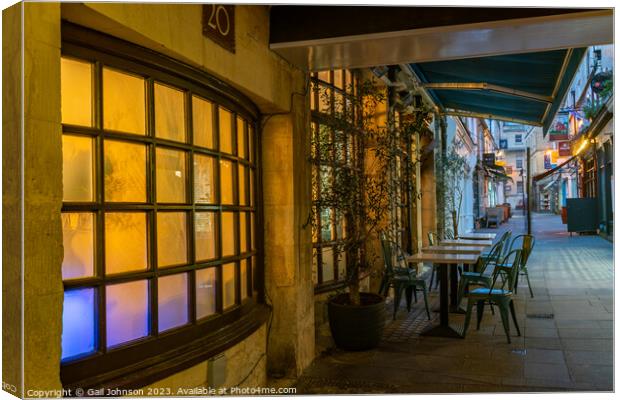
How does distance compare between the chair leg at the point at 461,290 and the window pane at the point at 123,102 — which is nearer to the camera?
the window pane at the point at 123,102

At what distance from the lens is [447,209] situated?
1392cm

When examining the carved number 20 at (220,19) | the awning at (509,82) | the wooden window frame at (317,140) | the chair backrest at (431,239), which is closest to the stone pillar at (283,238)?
the wooden window frame at (317,140)

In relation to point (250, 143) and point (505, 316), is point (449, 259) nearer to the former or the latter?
point (505, 316)

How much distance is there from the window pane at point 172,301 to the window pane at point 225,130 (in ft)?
3.75

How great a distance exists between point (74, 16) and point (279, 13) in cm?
224

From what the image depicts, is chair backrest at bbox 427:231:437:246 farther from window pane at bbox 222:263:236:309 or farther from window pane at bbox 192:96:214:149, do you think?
window pane at bbox 192:96:214:149

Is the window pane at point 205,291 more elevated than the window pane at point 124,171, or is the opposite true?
the window pane at point 124,171

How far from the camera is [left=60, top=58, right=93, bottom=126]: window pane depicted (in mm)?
2719

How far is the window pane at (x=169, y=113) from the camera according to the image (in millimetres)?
3326

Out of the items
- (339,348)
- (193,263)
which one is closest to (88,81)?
(193,263)

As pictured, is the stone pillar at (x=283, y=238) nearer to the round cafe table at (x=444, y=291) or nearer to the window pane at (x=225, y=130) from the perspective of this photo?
the window pane at (x=225, y=130)

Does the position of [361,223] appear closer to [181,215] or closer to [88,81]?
[181,215]

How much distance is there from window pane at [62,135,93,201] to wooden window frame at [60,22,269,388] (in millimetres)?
33

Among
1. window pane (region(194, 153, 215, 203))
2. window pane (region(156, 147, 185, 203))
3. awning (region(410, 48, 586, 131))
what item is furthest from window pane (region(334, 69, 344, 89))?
window pane (region(156, 147, 185, 203))
